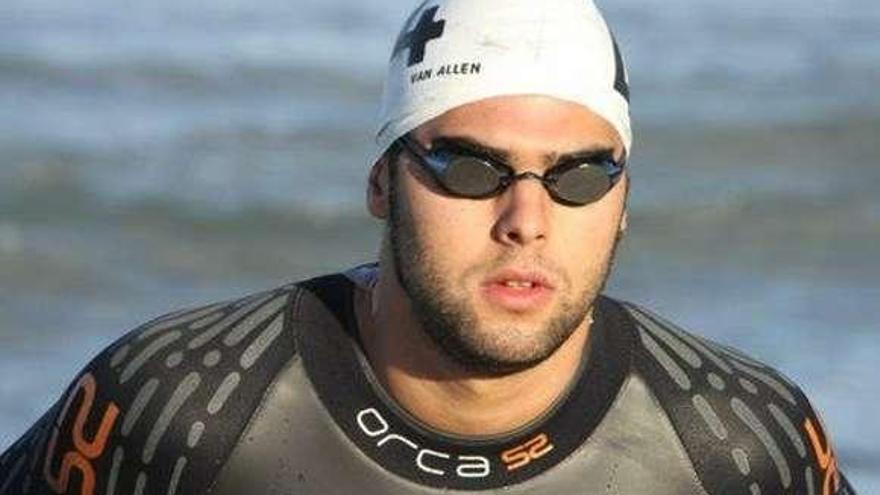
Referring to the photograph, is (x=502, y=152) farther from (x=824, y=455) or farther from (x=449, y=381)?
(x=824, y=455)

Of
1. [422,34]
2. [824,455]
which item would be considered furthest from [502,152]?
[824,455]

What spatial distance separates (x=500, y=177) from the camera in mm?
5547

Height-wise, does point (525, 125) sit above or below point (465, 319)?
above

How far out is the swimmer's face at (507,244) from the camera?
5500 mm

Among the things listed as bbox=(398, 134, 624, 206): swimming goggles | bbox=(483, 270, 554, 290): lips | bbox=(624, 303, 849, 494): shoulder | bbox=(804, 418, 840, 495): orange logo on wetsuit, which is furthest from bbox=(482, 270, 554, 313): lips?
bbox=(804, 418, 840, 495): orange logo on wetsuit

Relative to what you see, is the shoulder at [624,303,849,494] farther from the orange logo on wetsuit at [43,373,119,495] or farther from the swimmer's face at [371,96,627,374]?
the orange logo on wetsuit at [43,373,119,495]

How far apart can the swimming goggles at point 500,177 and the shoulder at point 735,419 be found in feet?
1.49

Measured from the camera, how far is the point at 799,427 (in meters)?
5.91

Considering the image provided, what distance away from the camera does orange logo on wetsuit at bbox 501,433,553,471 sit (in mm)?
5777

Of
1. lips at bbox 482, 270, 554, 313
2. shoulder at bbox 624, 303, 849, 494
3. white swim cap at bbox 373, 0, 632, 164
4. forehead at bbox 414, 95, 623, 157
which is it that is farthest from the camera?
shoulder at bbox 624, 303, 849, 494

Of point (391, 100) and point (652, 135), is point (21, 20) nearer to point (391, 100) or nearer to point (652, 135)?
point (652, 135)

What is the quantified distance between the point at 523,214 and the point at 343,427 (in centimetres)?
55

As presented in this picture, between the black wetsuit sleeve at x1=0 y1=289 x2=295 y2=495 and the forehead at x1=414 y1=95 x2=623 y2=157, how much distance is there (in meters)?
0.50

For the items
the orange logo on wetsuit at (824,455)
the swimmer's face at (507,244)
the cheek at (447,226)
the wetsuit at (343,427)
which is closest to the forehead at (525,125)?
the swimmer's face at (507,244)
